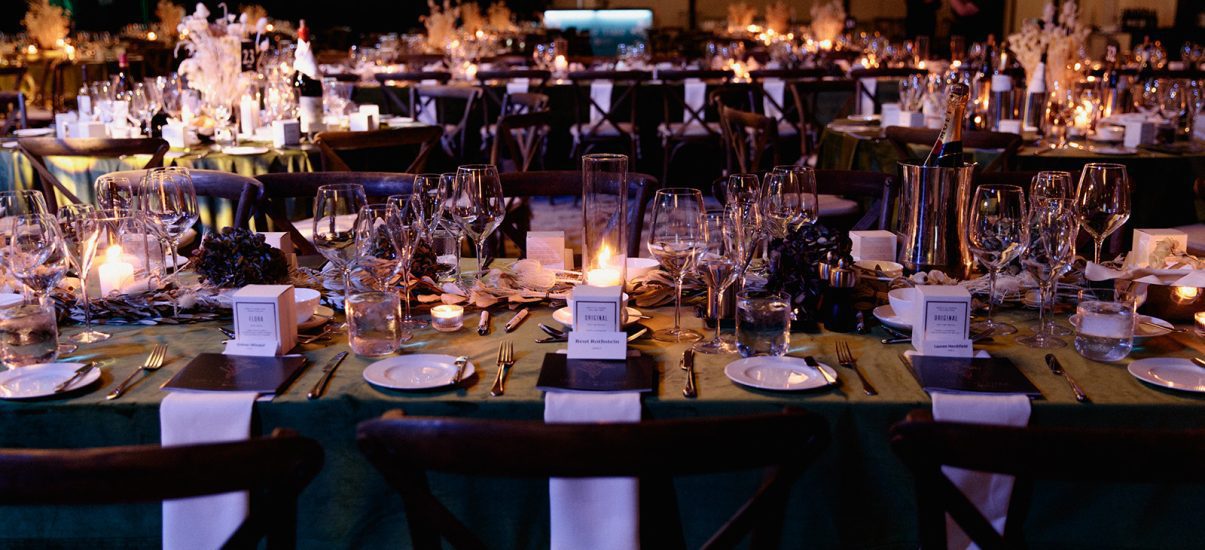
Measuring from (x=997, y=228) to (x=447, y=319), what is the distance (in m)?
0.94

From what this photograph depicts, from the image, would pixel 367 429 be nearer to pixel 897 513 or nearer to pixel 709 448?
pixel 709 448

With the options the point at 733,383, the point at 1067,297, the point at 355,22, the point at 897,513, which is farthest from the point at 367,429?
the point at 355,22

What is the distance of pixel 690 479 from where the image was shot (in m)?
1.51

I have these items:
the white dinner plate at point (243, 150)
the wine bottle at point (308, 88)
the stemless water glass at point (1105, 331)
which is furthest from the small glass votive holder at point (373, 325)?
the wine bottle at point (308, 88)

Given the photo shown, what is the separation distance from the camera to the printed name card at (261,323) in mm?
1653

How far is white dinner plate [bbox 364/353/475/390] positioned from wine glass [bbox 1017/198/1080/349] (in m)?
0.93

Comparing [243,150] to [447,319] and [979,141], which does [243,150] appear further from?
[979,141]

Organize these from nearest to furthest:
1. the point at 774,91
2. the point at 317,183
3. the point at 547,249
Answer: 1. the point at 547,249
2. the point at 317,183
3. the point at 774,91

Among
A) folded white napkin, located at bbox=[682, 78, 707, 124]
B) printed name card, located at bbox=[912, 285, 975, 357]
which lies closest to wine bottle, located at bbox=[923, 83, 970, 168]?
printed name card, located at bbox=[912, 285, 975, 357]

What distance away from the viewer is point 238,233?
1.97 metres

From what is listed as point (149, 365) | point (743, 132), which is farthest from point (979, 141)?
point (149, 365)

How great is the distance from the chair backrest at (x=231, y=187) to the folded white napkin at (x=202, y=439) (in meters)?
1.33

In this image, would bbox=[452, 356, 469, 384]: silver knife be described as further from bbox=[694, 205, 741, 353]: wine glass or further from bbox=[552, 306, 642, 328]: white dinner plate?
bbox=[694, 205, 741, 353]: wine glass

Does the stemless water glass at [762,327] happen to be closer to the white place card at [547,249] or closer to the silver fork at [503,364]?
the silver fork at [503,364]
